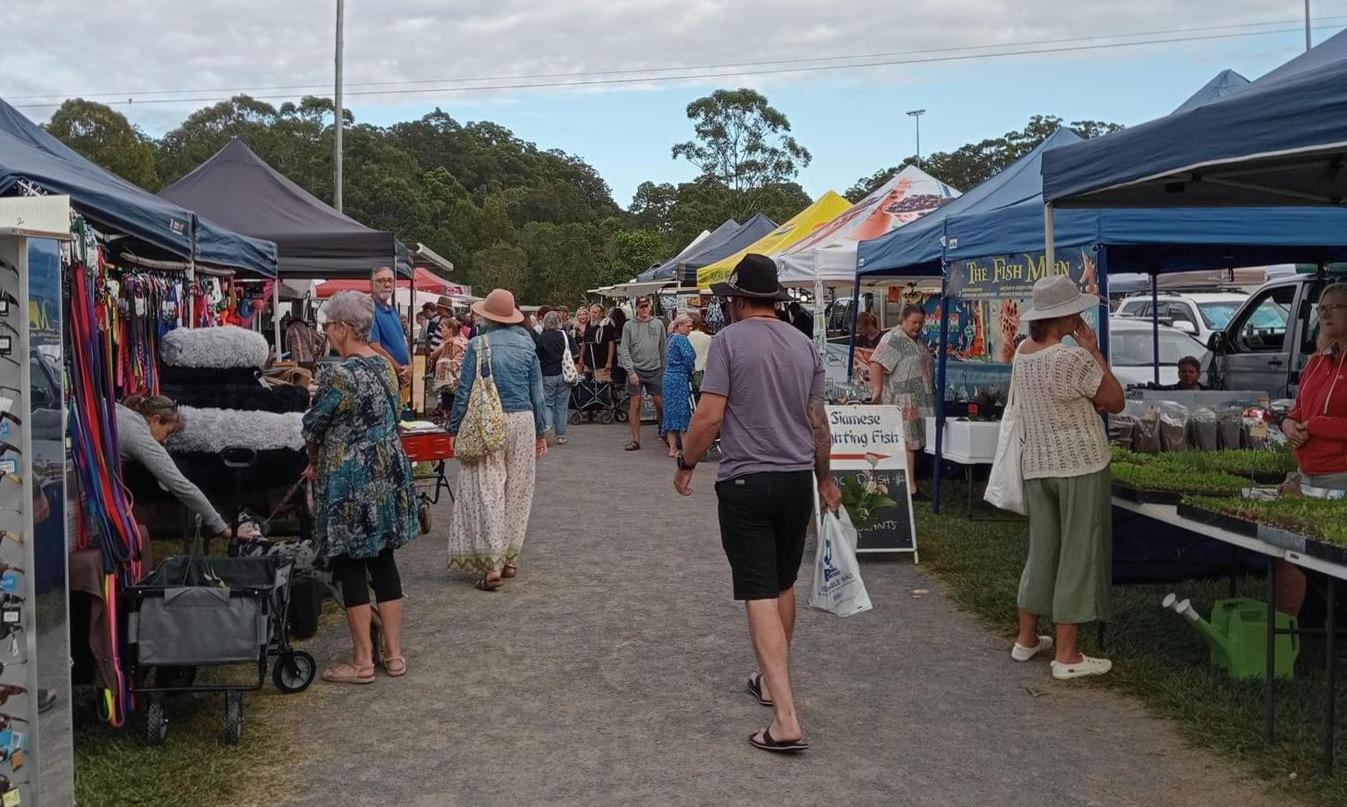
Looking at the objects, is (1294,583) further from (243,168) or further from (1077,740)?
(243,168)

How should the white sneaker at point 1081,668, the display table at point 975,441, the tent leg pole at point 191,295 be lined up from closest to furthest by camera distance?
1. the white sneaker at point 1081,668
2. the tent leg pole at point 191,295
3. the display table at point 975,441

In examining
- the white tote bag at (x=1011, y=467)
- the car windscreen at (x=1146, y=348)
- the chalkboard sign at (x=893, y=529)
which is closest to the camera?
the white tote bag at (x=1011, y=467)

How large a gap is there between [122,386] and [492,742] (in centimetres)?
403

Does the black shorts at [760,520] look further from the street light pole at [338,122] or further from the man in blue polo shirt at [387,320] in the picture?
the street light pole at [338,122]

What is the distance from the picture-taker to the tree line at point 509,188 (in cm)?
4812

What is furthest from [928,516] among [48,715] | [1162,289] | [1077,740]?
[1162,289]

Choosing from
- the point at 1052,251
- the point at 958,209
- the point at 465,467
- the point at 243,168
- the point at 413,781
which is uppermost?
the point at 243,168

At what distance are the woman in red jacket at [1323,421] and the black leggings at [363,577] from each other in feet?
13.9

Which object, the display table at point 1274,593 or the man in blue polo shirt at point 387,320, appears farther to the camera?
the man in blue polo shirt at point 387,320

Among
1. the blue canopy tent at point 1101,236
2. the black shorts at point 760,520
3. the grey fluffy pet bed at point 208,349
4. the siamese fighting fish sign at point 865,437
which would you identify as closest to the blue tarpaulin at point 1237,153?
the blue canopy tent at point 1101,236

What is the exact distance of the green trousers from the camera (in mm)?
5883

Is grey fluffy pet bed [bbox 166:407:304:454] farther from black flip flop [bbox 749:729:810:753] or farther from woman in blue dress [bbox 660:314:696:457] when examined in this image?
woman in blue dress [bbox 660:314:696:457]

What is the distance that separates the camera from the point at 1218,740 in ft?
16.5

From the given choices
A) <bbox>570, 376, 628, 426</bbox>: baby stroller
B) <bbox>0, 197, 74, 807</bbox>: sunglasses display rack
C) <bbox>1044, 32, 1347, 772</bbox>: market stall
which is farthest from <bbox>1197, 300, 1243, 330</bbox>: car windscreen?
<bbox>0, 197, 74, 807</bbox>: sunglasses display rack
